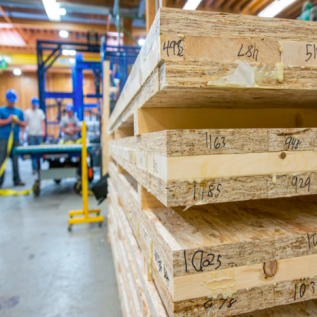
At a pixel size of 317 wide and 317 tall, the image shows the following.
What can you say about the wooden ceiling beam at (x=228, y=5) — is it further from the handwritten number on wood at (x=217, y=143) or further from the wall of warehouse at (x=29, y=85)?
the wall of warehouse at (x=29, y=85)

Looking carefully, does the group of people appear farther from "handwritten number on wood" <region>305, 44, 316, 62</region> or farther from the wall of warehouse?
the wall of warehouse

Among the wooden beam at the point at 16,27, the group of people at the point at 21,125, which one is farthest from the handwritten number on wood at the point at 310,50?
the wooden beam at the point at 16,27

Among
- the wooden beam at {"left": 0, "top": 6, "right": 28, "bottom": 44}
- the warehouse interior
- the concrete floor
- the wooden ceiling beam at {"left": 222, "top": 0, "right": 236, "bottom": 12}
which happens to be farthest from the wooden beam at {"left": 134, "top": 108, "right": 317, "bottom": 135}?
the wooden beam at {"left": 0, "top": 6, "right": 28, "bottom": 44}

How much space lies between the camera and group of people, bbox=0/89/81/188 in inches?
239

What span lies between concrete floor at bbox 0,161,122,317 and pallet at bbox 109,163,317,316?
1.49 meters

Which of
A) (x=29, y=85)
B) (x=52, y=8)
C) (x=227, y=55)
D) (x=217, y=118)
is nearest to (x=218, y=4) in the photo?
(x=52, y=8)

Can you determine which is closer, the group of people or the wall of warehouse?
the group of people

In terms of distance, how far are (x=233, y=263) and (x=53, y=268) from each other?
2.35 metres

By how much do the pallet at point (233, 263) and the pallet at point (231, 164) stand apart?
4.7 inches

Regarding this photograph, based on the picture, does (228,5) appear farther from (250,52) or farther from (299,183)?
(299,183)

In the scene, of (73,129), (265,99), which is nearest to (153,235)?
(265,99)

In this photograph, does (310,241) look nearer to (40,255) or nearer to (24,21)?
(40,255)

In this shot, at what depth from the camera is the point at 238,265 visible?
0.66 metres

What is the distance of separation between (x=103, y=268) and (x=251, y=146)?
2.29 m
